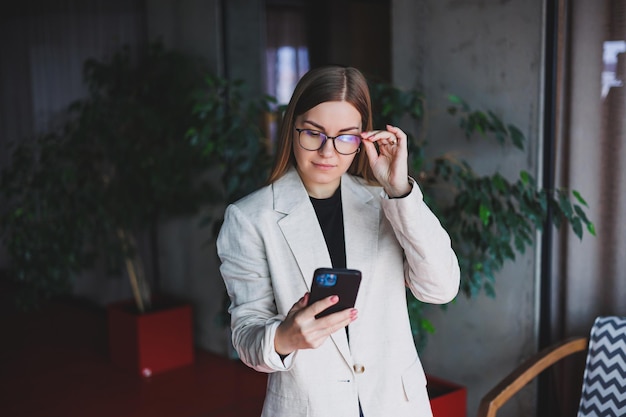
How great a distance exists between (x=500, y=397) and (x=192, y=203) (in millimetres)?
2659

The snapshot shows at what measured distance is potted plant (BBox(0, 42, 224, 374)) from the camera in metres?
4.13

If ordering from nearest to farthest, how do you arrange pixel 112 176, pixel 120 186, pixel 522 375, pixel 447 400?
pixel 522 375
pixel 447 400
pixel 120 186
pixel 112 176

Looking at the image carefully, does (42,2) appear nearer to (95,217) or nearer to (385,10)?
(95,217)

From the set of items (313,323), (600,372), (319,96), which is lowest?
(600,372)

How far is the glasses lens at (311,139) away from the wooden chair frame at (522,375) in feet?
3.92

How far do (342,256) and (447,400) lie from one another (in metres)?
1.37

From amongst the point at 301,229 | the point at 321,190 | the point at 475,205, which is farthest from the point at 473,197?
the point at 301,229

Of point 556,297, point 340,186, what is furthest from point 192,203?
point 340,186

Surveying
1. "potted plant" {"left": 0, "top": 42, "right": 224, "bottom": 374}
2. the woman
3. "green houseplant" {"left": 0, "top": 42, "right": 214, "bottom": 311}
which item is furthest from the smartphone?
"potted plant" {"left": 0, "top": 42, "right": 224, "bottom": 374}

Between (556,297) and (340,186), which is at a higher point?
(340,186)

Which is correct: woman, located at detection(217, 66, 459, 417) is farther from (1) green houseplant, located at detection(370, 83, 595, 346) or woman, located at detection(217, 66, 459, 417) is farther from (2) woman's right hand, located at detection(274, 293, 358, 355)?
(1) green houseplant, located at detection(370, 83, 595, 346)

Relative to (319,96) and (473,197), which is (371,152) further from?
(473,197)

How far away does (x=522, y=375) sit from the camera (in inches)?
95.1

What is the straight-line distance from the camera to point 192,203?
14.6ft
